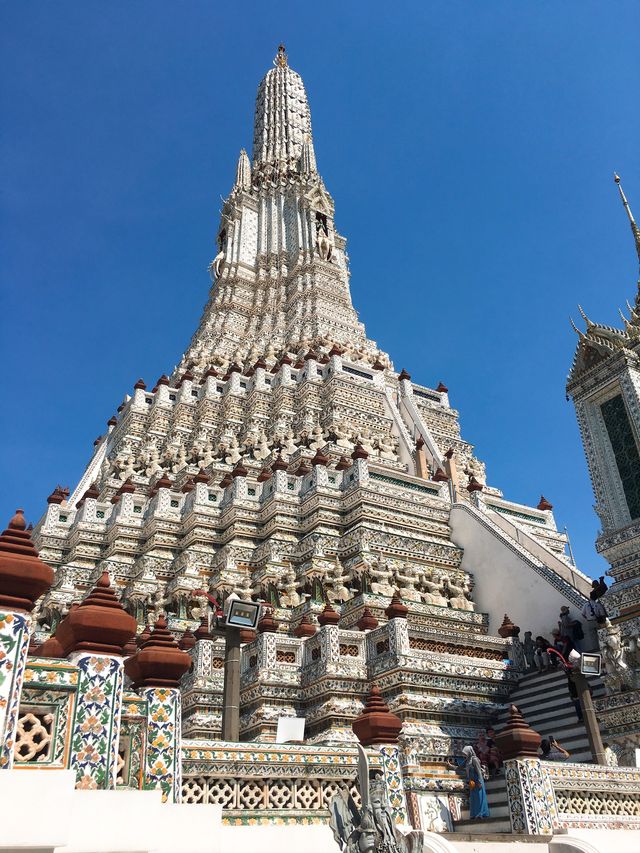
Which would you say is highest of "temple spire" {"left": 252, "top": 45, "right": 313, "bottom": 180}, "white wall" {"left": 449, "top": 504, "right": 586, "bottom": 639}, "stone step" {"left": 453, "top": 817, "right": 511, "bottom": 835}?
"temple spire" {"left": 252, "top": 45, "right": 313, "bottom": 180}

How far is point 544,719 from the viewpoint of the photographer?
45.8 feet

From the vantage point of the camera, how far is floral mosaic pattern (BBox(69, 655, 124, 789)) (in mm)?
5535

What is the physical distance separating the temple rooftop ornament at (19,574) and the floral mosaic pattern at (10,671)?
0.10m

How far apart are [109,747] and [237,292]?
3834 centimetres

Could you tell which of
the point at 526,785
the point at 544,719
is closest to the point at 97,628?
the point at 526,785

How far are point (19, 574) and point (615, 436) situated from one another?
45.3 ft

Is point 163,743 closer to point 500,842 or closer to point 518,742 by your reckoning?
point 500,842

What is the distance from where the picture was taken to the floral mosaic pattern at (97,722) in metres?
5.54

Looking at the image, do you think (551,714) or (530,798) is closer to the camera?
(530,798)

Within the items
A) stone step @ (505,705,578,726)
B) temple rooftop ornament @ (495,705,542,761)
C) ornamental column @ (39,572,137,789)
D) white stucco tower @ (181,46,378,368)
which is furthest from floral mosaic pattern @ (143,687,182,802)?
white stucco tower @ (181,46,378,368)

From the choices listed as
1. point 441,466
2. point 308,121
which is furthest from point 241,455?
point 308,121

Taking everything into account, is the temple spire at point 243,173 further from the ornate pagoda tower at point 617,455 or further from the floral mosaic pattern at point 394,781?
the floral mosaic pattern at point 394,781

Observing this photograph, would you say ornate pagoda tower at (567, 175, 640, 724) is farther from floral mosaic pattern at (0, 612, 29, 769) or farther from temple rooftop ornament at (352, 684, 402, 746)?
floral mosaic pattern at (0, 612, 29, 769)

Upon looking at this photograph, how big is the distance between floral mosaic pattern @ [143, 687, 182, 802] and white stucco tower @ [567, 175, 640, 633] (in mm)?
10125
